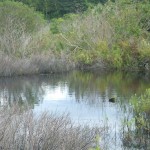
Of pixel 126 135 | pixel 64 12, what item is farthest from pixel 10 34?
pixel 64 12

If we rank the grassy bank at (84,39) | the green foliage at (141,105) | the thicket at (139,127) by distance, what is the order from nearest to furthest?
the thicket at (139,127)
the green foliage at (141,105)
the grassy bank at (84,39)

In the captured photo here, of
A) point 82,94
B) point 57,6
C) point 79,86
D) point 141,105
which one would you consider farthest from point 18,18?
point 57,6

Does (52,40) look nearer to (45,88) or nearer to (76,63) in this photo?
(76,63)

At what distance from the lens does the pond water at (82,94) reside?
1812 cm

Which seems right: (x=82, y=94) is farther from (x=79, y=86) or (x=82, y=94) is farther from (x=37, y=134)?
(x=37, y=134)

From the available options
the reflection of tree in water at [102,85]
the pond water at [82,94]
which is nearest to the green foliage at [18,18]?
the pond water at [82,94]

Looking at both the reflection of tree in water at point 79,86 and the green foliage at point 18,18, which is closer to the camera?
the reflection of tree in water at point 79,86

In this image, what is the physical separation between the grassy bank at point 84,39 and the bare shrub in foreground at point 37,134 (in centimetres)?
2174

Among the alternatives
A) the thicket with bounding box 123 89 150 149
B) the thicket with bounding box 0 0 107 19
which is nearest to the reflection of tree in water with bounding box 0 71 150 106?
the thicket with bounding box 123 89 150 149

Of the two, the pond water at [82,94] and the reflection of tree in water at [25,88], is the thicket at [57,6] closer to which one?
the pond water at [82,94]

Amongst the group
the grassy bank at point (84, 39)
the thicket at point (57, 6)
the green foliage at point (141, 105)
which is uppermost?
the thicket at point (57, 6)

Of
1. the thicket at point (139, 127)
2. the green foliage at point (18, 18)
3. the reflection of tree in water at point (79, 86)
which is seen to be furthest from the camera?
the green foliage at point (18, 18)

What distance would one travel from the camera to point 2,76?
31.6m

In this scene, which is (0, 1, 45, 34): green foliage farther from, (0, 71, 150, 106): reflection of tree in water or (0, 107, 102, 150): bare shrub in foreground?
(0, 107, 102, 150): bare shrub in foreground
